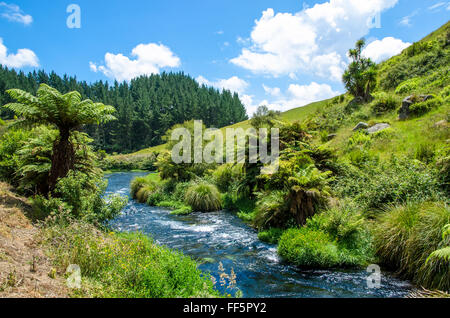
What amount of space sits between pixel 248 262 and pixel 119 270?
13.1ft

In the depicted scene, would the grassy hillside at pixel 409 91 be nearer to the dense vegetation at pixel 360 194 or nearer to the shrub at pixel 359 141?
the dense vegetation at pixel 360 194

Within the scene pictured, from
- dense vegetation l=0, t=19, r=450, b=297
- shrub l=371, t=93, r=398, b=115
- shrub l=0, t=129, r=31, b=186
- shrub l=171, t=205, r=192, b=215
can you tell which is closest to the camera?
dense vegetation l=0, t=19, r=450, b=297

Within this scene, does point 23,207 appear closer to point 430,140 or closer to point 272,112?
point 430,140

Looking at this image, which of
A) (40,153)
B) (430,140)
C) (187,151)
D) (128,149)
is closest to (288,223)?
(430,140)

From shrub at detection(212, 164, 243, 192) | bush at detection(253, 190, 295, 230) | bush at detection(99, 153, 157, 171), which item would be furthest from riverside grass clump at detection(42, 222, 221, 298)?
bush at detection(99, 153, 157, 171)

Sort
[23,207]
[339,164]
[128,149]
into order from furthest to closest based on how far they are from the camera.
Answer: [128,149] → [339,164] → [23,207]

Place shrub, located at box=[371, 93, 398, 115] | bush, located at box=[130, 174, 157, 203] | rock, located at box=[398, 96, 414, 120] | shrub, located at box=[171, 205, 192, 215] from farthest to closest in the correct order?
shrub, located at box=[371, 93, 398, 115]
bush, located at box=[130, 174, 157, 203]
rock, located at box=[398, 96, 414, 120]
shrub, located at box=[171, 205, 192, 215]

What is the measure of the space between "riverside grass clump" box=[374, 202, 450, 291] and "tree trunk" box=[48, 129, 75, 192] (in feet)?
33.6

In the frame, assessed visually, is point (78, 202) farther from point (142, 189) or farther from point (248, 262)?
point (142, 189)

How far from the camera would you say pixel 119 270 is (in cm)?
497

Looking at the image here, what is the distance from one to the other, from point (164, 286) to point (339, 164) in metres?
10.0

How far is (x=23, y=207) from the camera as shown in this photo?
25.5 feet

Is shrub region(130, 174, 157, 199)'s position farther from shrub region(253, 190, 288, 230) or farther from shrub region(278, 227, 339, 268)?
shrub region(278, 227, 339, 268)

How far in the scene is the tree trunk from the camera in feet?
28.7
